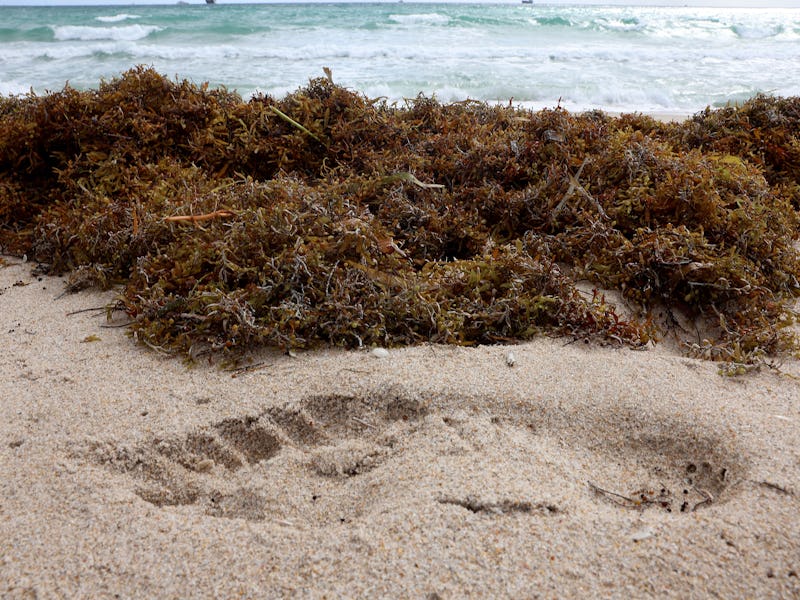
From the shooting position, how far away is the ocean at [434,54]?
9.09m

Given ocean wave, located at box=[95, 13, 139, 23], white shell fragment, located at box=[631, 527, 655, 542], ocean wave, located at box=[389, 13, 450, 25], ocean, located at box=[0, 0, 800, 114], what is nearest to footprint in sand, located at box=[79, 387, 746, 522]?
white shell fragment, located at box=[631, 527, 655, 542]

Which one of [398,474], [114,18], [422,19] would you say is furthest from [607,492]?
[114,18]

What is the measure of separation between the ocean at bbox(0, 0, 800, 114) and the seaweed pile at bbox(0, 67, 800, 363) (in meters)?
2.24

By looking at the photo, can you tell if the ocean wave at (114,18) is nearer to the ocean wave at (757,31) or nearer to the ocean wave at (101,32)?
the ocean wave at (101,32)

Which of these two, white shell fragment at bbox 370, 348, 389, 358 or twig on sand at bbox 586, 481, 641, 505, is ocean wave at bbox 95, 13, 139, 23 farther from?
twig on sand at bbox 586, 481, 641, 505

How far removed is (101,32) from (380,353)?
62.1 feet

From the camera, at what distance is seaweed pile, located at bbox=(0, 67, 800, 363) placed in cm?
214

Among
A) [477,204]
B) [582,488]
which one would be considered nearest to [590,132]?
[477,204]

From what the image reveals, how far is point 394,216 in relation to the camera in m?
2.74

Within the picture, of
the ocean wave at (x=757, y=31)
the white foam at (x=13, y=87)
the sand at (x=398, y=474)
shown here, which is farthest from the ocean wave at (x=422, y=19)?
the sand at (x=398, y=474)

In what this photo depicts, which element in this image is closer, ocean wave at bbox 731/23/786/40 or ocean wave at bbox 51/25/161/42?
ocean wave at bbox 51/25/161/42

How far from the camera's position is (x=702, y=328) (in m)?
2.26

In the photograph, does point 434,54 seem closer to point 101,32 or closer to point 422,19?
point 422,19

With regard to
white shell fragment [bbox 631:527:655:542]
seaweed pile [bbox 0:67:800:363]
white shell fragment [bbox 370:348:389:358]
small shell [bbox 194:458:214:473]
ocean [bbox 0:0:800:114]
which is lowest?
small shell [bbox 194:458:214:473]
